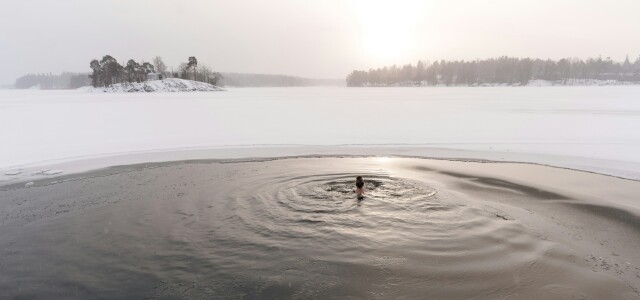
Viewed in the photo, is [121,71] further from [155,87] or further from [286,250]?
[286,250]

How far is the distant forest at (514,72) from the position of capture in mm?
151125

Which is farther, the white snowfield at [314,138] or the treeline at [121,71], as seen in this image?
the treeline at [121,71]

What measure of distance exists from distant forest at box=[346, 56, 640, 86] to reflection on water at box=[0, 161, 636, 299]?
15477cm

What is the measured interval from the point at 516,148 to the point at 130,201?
17.3m

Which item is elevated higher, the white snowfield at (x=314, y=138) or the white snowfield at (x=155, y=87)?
the white snowfield at (x=155, y=87)

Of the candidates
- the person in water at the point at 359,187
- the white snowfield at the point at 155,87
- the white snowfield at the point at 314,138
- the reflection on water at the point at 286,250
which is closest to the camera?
the reflection on water at the point at 286,250

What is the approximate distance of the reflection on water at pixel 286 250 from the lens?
6.39 meters

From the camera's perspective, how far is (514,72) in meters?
152

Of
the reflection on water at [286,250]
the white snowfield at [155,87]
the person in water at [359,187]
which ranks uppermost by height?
the white snowfield at [155,87]

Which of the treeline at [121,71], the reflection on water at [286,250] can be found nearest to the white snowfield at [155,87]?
the treeline at [121,71]

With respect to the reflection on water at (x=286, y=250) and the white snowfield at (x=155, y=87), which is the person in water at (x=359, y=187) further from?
the white snowfield at (x=155, y=87)

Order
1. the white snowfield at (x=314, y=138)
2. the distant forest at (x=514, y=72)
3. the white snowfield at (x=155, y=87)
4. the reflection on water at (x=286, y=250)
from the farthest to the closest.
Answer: the distant forest at (x=514, y=72) → the white snowfield at (x=155, y=87) → the white snowfield at (x=314, y=138) → the reflection on water at (x=286, y=250)

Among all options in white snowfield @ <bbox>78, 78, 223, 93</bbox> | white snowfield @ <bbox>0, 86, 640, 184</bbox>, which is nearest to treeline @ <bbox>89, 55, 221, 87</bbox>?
white snowfield @ <bbox>78, 78, 223, 93</bbox>

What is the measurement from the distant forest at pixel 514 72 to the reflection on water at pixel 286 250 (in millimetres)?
154771
